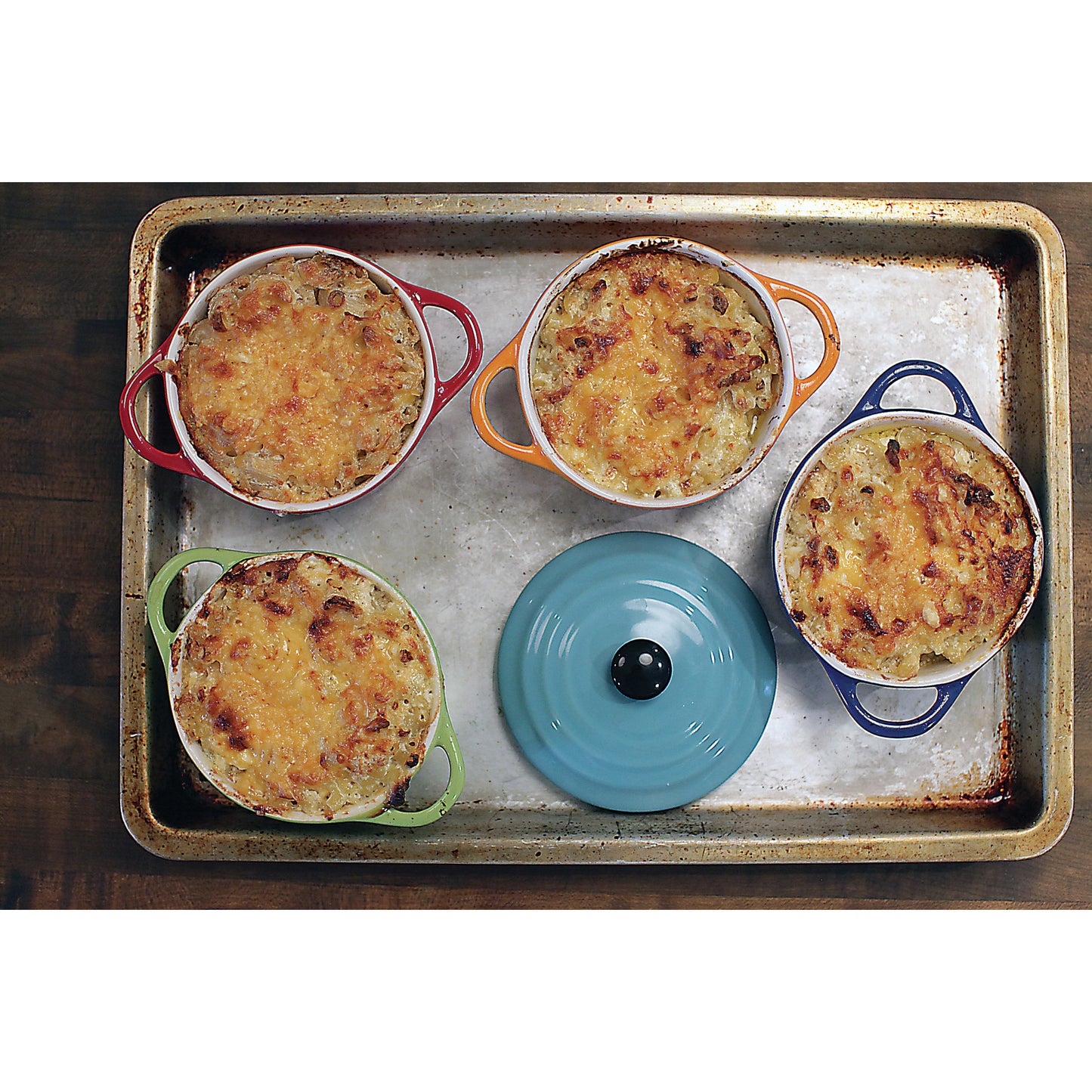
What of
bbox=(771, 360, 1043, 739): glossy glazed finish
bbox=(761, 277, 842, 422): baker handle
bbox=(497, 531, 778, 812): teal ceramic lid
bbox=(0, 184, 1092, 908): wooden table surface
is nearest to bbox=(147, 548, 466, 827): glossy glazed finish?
bbox=(497, 531, 778, 812): teal ceramic lid

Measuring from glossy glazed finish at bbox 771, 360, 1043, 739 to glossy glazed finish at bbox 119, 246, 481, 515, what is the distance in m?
0.92

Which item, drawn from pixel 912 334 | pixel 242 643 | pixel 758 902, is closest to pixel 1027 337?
pixel 912 334

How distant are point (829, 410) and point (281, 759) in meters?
1.79

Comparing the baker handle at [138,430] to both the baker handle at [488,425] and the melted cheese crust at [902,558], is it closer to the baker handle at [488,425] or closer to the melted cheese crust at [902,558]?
the baker handle at [488,425]

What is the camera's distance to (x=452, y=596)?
2.44 m

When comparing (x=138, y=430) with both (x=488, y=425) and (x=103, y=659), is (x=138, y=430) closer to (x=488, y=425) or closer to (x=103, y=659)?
(x=103, y=659)

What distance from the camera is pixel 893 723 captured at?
2.25 metres

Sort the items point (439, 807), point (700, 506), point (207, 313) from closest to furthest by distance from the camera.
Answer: point (439, 807) < point (207, 313) < point (700, 506)

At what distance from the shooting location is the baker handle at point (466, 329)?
220 cm

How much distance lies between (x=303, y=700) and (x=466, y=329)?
41.0 inches

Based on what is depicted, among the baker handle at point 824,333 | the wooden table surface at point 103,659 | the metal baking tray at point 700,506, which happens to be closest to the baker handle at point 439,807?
the metal baking tray at point 700,506

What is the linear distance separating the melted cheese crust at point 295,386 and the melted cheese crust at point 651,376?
1.32 ft

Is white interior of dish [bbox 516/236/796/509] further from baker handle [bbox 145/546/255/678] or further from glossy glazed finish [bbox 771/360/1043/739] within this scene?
baker handle [bbox 145/546/255/678]

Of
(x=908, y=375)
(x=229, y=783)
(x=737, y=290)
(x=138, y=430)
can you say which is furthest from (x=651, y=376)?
(x=229, y=783)
